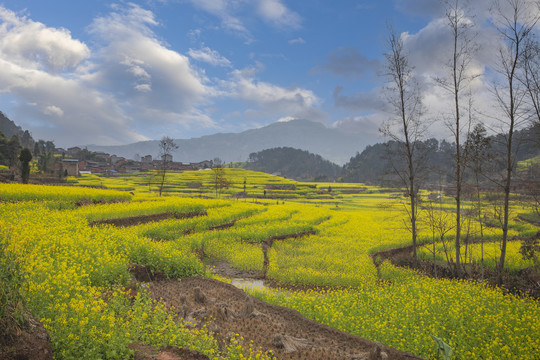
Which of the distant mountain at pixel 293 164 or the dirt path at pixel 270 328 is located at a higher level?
the distant mountain at pixel 293 164

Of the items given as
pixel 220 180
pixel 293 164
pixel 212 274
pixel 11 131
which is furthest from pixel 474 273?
pixel 293 164

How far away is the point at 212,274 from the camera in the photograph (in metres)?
11.9

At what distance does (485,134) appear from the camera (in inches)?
561

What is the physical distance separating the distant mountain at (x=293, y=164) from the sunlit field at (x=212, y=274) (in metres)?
146

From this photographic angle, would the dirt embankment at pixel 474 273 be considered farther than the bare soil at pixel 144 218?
No

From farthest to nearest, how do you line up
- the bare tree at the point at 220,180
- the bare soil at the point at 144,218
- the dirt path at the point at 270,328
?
the bare tree at the point at 220,180, the bare soil at the point at 144,218, the dirt path at the point at 270,328

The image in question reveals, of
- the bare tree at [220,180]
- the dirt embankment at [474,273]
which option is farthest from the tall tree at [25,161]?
the dirt embankment at [474,273]

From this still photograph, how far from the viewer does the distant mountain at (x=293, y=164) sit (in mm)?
174375

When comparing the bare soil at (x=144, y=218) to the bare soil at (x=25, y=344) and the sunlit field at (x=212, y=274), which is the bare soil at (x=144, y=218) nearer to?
the sunlit field at (x=212, y=274)

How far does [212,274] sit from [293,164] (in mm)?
171610

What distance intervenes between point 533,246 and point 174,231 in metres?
20.3

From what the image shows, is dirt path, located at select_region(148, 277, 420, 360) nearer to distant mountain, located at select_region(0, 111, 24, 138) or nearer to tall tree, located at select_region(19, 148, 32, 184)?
tall tree, located at select_region(19, 148, 32, 184)

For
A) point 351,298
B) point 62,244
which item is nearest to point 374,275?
point 351,298

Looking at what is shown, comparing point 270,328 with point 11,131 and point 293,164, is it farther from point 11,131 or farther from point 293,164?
point 293,164
